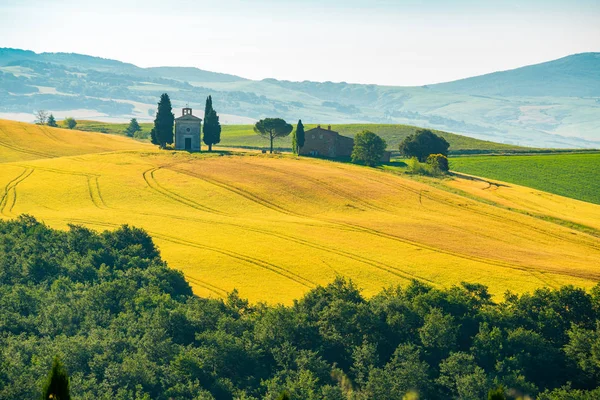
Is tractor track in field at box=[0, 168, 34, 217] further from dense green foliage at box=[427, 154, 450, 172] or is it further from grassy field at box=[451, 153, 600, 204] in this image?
grassy field at box=[451, 153, 600, 204]

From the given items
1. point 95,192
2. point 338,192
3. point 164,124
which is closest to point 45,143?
point 164,124

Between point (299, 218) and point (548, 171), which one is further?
point (548, 171)

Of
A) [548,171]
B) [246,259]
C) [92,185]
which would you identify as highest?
[548,171]

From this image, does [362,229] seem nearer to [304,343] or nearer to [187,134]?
[304,343]

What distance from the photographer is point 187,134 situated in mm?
134250

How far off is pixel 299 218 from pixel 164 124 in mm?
51027

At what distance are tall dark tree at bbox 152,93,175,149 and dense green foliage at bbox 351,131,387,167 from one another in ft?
107

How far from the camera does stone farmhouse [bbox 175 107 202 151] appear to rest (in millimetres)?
133375

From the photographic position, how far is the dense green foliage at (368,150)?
13525 centimetres

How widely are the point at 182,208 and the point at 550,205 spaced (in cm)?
5277

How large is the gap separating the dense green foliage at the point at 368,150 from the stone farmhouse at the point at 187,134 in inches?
1099

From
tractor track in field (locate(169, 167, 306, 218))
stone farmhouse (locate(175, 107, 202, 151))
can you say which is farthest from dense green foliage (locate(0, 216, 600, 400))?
stone farmhouse (locate(175, 107, 202, 151))

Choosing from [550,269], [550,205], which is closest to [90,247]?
[550,269]

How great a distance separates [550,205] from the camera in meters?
110
